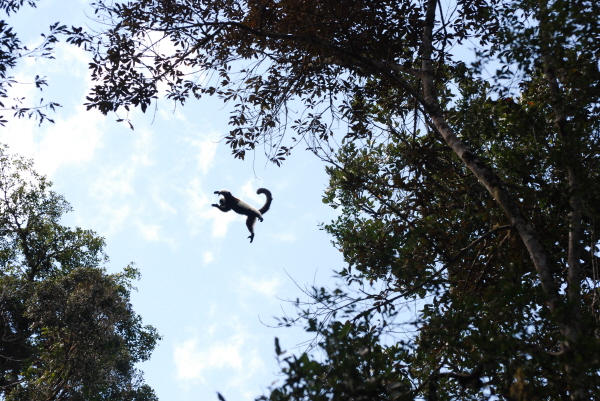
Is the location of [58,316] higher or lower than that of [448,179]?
higher

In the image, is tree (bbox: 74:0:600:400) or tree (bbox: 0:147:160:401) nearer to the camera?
tree (bbox: 74:0:600:400)

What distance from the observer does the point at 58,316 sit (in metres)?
15.5

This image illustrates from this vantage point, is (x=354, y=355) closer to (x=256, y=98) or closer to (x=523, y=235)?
(x=523, y=235)

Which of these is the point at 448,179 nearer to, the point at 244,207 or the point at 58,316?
the point at 244,207

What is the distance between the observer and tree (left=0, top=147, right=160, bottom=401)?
12969 millimetres

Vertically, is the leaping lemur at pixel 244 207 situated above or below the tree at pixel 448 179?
above

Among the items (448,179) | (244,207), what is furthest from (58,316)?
(448,179)

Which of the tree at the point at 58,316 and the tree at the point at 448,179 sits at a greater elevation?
the tree at the point at 58,316

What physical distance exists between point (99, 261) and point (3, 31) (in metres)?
17.9

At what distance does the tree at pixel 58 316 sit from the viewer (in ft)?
42.5

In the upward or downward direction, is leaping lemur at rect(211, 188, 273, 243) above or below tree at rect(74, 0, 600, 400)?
above

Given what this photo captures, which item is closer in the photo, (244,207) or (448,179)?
(448,179)

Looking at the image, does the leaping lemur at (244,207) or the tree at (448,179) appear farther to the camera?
the leaping lemur at (244,207)

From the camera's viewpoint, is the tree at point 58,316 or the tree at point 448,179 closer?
the tree at point 448,179
